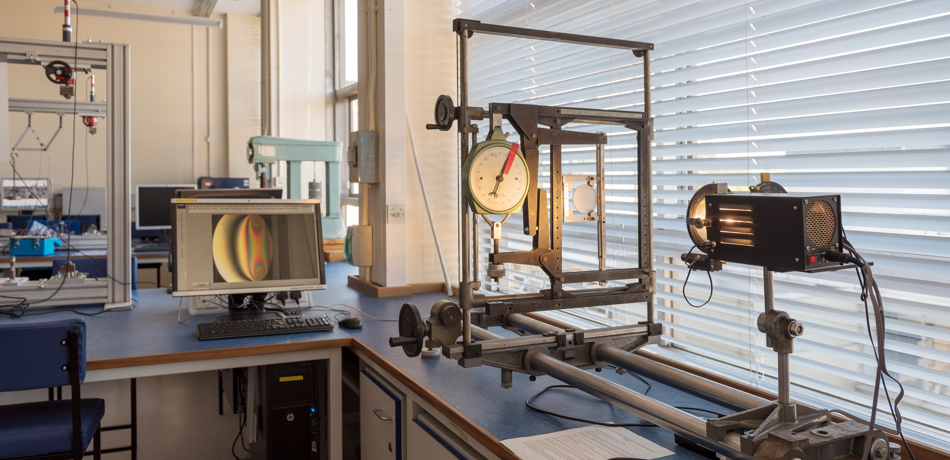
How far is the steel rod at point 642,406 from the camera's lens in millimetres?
1134

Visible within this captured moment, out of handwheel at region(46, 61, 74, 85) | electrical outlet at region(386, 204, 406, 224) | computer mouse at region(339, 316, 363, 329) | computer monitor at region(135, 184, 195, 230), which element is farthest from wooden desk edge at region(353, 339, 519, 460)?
computer monitor at region(135, 184, 195, 230)

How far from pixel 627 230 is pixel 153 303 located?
7.16ft

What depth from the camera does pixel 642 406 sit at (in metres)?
1.29

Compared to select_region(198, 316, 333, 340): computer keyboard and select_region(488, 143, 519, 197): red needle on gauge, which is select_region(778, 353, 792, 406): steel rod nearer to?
select_region(488, 143, 519, 197): red needle on gauge

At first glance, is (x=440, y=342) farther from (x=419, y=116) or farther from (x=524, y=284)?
(x=419, y=116)

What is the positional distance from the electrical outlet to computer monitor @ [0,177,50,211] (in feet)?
15.9

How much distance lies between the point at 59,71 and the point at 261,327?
56.5 inches

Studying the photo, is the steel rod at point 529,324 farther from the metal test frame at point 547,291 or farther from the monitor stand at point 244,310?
the monitor stand at point 244,310

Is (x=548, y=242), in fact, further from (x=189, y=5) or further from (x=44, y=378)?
(x=189, y=5)

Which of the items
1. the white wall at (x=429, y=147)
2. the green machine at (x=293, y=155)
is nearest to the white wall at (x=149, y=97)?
the green machine at (x=293, y=155)

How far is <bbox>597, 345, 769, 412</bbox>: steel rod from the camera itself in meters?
1.29

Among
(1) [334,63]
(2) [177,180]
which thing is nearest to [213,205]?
(1) [334,63]

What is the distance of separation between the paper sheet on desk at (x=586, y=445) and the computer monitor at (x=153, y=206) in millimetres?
5480

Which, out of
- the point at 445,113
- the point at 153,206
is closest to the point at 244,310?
the point at 445,113
